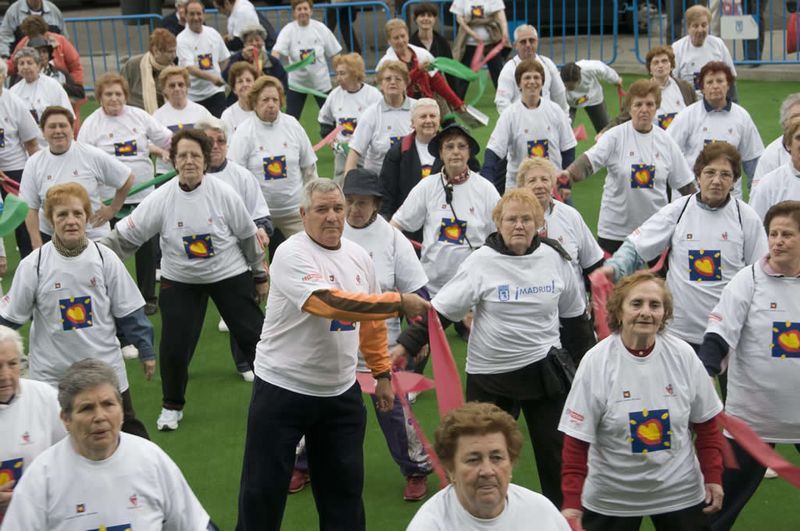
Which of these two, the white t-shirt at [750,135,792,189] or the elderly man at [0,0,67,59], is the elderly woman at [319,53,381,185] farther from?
the elderly man at [0,0,67,59]

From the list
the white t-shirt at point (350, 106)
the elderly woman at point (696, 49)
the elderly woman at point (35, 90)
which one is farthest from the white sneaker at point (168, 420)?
the elderly woman at point (696, 49)

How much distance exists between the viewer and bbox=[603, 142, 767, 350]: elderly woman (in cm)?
709

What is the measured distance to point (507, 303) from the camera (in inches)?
251

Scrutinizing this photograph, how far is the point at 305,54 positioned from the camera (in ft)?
50.9

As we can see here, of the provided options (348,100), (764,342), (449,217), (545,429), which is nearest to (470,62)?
(348,100)

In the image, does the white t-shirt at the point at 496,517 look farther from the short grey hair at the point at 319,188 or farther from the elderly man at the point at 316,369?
the short grey hair at the point at 319,188

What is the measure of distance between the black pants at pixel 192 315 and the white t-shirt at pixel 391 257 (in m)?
1.27

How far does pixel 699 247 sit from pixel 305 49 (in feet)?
30.0

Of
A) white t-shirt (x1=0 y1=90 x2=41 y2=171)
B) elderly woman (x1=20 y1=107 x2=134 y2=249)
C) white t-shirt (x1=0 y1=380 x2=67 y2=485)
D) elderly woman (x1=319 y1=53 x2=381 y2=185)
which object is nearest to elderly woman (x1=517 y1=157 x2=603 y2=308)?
white t-shirt (x1=0 y1=380 x2=67 y2=485)

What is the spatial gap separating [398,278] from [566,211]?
121 centimetres

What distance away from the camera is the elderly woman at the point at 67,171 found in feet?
31.1

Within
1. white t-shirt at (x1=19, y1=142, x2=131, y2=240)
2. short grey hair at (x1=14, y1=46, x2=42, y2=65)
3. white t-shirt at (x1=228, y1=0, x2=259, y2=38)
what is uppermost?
white t-shirt at (x1=228, y1=0, x2=259, y2=38)

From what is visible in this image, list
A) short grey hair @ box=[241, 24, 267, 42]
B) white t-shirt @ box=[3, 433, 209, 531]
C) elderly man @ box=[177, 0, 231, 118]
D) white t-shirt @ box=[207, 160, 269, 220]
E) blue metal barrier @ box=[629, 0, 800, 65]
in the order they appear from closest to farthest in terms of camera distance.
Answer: white t-shirt @ box=[3, 433, 209, 531]
white t-shirt @ box=[207, 160, 269, 220]
short grey hair @ box=[241, 24, 267, 42]
elderly man @ box=[177, 0, 231, 118]
blue metal barrier @ box=[629, 0, 800, 65]

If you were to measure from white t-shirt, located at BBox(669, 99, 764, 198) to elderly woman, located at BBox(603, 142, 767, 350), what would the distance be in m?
2.68
